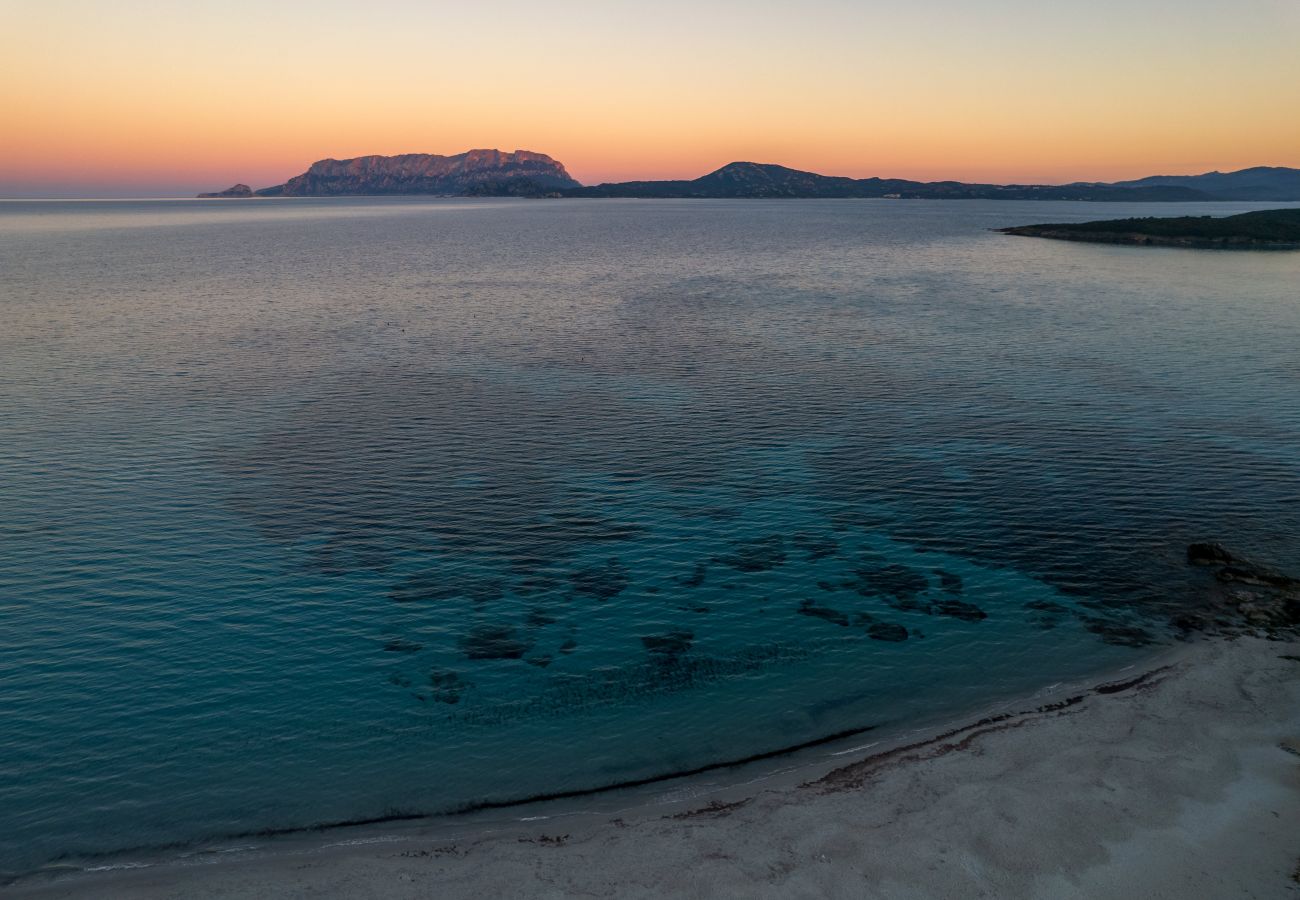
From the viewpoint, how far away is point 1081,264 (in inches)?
7495

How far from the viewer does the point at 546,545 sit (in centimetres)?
4922

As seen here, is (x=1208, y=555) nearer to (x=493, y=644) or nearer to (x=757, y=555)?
(x=757, y=555)

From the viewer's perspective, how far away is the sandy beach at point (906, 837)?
24797 mm

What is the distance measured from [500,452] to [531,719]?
3285 cm

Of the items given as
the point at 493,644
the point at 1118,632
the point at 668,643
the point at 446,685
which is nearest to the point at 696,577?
the point at 668,643

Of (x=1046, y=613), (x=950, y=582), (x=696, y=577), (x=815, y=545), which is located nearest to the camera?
(x=1046, y=613)

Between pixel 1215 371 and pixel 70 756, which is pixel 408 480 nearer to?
pixel 70 756

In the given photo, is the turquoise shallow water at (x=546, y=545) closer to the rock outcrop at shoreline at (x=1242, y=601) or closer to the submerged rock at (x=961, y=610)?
the submerged rock at (x=961, y=610)

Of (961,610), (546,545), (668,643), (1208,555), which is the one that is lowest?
(668,643)

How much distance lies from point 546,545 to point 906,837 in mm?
27958

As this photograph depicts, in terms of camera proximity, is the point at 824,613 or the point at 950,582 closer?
the point at 824,613

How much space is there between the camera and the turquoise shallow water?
107 feet

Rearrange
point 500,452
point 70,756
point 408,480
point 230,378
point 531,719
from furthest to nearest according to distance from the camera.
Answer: point 230,378 < point 500,452 < point 408,480 < point 531,719 < point 70,756

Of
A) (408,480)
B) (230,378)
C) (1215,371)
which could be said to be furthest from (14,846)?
(1215,371)
